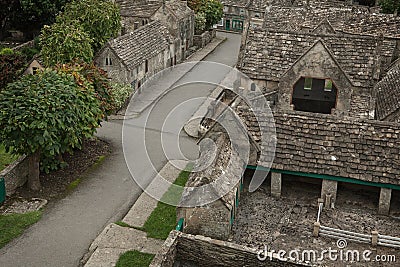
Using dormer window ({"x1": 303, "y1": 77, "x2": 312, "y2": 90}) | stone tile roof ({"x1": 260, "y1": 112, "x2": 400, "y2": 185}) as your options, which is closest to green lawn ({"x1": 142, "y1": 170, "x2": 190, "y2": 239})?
stone tile roof ({"x1": 260, "y1": 112, "x2": 400, "y2": 185})

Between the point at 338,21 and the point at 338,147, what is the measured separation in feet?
75.6

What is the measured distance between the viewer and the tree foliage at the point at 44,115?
85.8 feet

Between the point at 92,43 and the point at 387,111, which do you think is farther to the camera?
the point at 92,43

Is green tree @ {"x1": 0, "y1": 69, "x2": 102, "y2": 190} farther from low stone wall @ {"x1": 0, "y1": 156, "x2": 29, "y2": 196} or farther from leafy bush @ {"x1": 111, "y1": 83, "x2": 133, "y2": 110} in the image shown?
leafy bush @ {"x1": 111, "y1": 83, "x2": 133, "y2": 110}

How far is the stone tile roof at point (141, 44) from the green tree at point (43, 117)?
13080 mm

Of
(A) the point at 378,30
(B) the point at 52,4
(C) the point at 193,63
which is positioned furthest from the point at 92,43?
(A) the point at 378,30

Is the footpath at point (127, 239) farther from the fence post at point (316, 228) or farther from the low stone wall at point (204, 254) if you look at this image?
the fence post at point (316, 228)

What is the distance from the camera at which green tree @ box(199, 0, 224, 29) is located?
202ft

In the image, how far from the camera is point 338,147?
2395 cm

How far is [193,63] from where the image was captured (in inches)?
2116

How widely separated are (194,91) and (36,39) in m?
16.7

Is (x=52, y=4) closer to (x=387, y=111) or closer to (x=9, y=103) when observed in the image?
(x=9, y=103)

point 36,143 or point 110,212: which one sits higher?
point 36,143

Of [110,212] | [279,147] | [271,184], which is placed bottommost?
[110,212]
